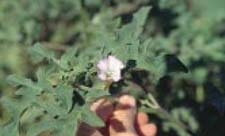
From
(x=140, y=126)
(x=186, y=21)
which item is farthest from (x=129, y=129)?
(x=186, y=21)

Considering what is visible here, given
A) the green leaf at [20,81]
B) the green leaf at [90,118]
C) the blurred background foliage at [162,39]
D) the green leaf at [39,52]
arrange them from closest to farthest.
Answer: the green leaf at [90,118], the green leaf at [20,81], the green leaf at [39,52], the blurred background foliage at [162,39]

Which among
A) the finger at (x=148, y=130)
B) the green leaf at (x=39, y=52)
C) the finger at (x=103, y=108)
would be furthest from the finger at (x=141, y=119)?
the green leaf at (x=39, y=52)

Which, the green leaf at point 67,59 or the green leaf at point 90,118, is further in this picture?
the green leaf at point 67,59

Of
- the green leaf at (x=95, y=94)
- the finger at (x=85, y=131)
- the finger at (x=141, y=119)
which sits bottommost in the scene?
the finger at (x=141, y=119)

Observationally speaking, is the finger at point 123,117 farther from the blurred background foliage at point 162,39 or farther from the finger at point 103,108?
the blurred background foliage at point 162,39

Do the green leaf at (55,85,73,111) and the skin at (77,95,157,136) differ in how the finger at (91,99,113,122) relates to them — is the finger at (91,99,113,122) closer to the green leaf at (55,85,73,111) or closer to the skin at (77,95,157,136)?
the skin at (77,95,157,136)

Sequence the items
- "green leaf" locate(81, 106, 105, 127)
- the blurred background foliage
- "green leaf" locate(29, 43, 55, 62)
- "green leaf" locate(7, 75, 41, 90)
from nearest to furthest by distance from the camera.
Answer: "green leaf" locate(81, 106, 105, 127), "green leaf" locate(7, 75, 41, 90), "green leaf" locate(29, 43, 55, 62), the blurred background foliage

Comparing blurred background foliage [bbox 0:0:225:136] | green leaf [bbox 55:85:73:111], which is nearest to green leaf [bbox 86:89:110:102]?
green leaf [bbox 55:85:73:111]

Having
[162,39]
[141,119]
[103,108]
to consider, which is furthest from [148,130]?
[162,39]
